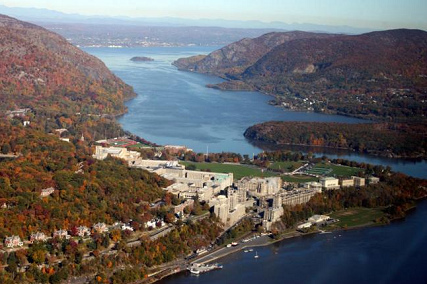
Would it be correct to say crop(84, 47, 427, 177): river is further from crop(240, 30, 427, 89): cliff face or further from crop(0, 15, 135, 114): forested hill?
crop(240, 30, 427, 89): cliff face

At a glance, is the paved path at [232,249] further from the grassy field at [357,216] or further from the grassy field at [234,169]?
the grassy field at [234,169]

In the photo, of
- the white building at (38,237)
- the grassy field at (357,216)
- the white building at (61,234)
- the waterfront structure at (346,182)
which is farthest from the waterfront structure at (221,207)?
the white building at (38,237)

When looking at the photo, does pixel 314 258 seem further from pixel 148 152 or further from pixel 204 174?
pixel 148 152

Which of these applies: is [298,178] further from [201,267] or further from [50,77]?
[50,77]

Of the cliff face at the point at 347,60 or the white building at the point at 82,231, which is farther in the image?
the cliff face at the point at 347,60

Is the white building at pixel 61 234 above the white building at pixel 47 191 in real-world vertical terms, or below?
below

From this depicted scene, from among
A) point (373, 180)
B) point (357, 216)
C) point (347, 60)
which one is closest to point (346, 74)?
point (347, 60)
